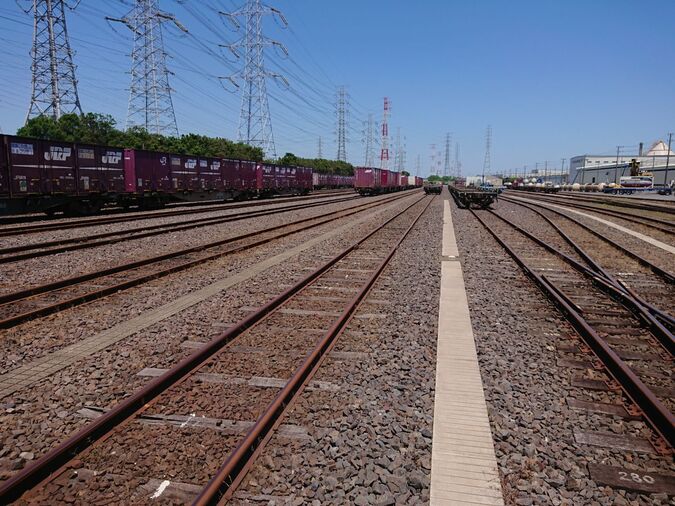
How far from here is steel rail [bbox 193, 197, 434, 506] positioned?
313 centimetres

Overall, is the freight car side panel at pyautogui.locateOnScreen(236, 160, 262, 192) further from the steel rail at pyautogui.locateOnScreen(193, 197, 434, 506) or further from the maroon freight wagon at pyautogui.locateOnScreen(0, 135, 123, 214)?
the steel rail at pyautogui.locateOnScreen(193, 197, 434, 506)

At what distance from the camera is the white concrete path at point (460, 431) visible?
3.32 meters

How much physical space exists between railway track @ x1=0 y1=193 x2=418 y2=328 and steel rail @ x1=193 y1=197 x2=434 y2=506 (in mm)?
4482

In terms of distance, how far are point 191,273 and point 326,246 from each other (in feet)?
16.5

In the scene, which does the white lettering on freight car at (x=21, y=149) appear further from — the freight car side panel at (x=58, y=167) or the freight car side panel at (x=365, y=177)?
the freight car side panel at (x=365, y=177)

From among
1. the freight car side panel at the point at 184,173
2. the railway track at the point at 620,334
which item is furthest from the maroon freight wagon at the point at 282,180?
the railway track at the point at 620,334

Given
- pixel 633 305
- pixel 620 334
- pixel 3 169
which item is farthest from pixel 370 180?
pixel 620 334

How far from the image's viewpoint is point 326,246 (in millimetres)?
14594

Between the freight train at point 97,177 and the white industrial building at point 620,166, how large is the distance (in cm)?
9272

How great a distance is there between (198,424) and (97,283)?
631 centimetres

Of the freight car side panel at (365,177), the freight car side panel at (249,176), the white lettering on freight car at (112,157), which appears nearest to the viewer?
the white lettering on freight car at (112,157)

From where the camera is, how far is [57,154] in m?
20.6

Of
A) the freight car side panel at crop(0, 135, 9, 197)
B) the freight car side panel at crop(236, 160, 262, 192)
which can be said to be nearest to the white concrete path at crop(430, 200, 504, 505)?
the freight car side panel at crop(0, 135, 9, 197)

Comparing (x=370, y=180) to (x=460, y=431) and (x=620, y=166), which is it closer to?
(x=460, y=431)
